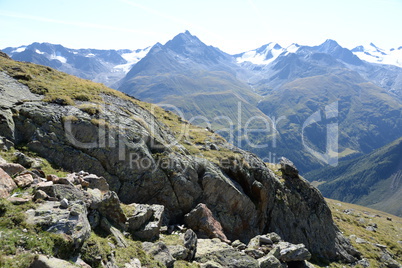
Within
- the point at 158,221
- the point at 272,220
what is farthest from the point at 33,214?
the point at 272,220

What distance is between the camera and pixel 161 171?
29906 millimetres

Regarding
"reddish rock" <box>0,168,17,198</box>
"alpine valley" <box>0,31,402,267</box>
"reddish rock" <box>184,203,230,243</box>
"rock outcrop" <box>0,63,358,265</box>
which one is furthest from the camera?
"reddish rock" <box>184,203,230,243</box>

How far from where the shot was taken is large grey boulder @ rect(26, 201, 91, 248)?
12.6 metres

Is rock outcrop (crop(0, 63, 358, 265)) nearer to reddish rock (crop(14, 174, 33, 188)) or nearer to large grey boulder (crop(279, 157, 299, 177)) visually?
large grey boulder (crop(279, 157, 299, 177))

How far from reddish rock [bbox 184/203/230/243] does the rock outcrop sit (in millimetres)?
2003

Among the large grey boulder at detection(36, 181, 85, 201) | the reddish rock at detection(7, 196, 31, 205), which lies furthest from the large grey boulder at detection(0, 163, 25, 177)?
the reddish rock at detection(7, 196, 31, 205)

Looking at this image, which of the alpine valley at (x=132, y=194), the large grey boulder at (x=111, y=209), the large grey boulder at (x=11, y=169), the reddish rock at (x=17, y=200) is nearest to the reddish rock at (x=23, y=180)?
the alpine valley at (x=132, y=194)

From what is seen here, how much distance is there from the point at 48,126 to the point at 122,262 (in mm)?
16913

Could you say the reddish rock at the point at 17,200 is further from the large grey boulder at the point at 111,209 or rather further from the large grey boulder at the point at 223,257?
the large grey boulder at the point at 223,257

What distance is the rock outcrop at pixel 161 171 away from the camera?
80.2 ft

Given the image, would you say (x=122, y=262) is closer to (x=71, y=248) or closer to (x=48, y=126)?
(x=71, y=248)

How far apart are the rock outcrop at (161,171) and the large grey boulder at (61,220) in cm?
197

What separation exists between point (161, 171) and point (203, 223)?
7.78m

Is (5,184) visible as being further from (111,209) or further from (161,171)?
(161,171)
